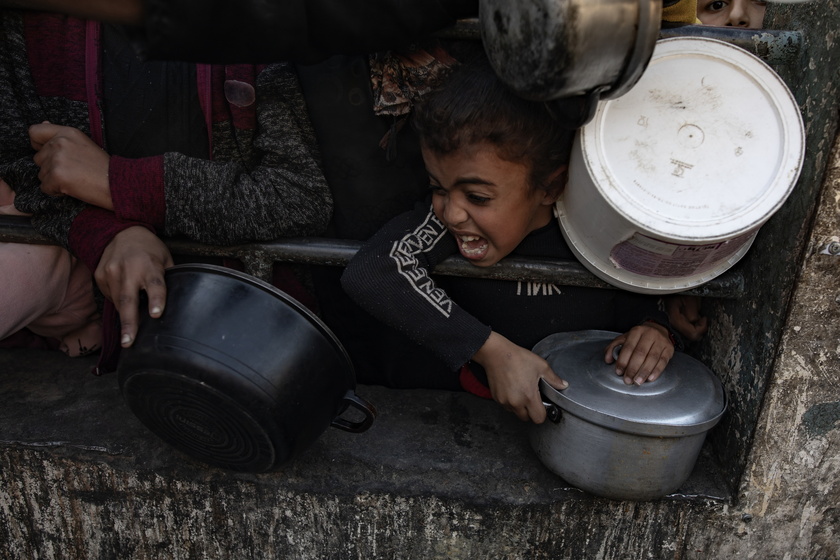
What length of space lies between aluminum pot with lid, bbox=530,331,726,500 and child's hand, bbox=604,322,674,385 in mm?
18

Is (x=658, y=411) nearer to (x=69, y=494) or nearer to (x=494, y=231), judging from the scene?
(x=494, y=231)

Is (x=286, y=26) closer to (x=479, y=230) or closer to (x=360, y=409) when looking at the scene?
(x=479, y=230)

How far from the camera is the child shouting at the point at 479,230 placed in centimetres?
160

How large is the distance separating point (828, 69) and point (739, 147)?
10.1 inches

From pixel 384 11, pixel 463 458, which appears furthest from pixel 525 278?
pixel 384 11

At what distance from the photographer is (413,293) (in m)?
1.67

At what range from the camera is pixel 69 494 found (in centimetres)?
186

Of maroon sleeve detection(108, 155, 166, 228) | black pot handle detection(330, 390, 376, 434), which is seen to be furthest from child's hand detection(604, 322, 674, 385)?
maroon sleeve detection(108, 155, 166, 228)

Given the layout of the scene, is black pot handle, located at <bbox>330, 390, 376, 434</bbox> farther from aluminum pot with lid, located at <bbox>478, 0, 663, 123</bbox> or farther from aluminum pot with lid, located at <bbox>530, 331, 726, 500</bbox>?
aluminum pot with lid, located at <bbox>478, 0, 663, 123</bbox>

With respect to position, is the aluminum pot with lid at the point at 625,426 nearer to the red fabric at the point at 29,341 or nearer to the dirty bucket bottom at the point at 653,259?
the dirty bucket bottom at the point at 653,259

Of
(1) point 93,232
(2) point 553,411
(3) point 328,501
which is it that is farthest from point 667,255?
(1) point 93,232

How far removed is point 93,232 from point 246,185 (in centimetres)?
41

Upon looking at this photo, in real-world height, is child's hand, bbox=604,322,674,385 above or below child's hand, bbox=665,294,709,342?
above

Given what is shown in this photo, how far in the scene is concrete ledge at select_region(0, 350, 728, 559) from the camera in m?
1.75
